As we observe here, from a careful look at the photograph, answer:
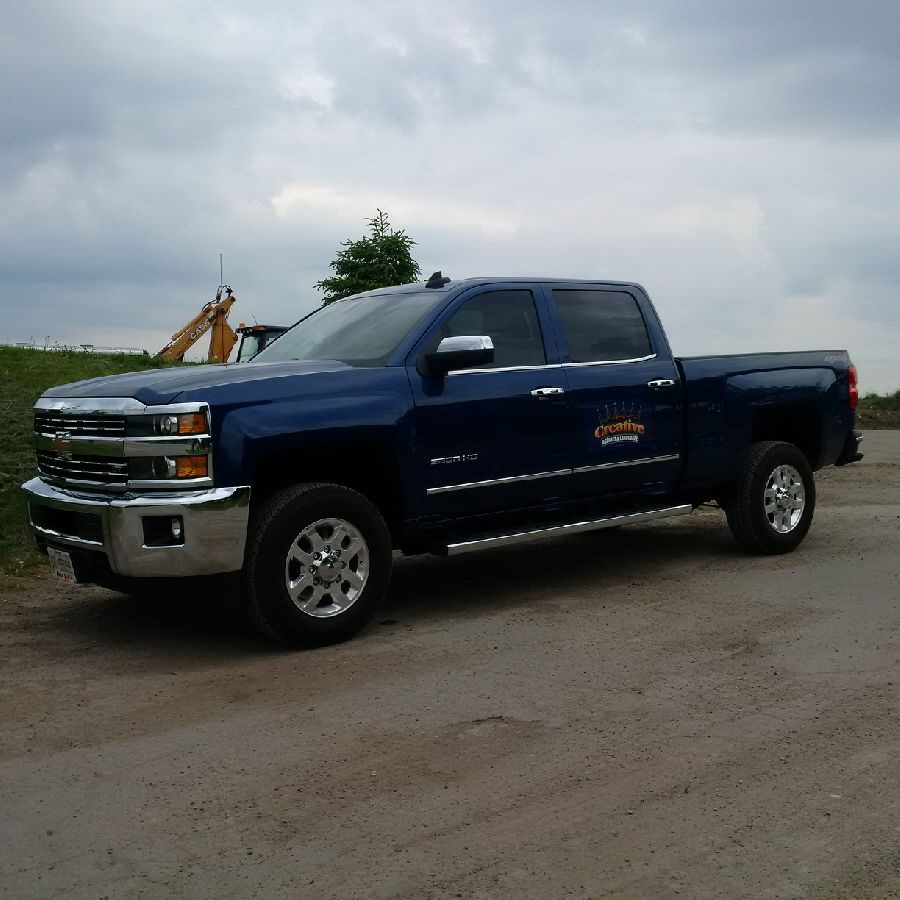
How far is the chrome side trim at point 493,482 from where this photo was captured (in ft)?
22.9

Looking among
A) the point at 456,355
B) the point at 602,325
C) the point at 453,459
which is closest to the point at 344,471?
the point at 453,459

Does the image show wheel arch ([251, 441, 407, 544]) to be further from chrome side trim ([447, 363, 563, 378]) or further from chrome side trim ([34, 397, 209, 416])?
chrome side trim ([447, 363, 563, 378])

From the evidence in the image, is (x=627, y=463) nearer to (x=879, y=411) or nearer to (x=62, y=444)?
(x=62, y=444)

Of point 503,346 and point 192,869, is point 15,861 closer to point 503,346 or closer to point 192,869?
point 192,869

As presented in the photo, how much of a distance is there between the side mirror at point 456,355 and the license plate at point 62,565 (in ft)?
7.33

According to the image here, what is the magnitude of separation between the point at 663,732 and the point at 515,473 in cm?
272

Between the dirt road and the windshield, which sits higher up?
the windshield

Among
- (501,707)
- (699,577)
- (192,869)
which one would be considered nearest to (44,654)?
(501,707)

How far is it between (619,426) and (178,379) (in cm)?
303

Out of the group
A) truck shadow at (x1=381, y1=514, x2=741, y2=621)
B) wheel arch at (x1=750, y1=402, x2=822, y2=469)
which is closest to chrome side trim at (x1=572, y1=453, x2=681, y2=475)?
truck shadow at (x1=381, y1=514, x2=741, y2=621)

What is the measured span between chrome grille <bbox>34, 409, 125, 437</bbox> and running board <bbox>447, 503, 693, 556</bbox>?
2.07 metres

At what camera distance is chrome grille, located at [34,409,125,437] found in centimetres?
625

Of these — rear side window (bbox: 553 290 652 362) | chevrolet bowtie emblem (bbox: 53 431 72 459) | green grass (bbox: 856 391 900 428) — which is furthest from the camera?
green grass (bbox: 856 391 900 428)

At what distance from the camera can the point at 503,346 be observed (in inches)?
296
